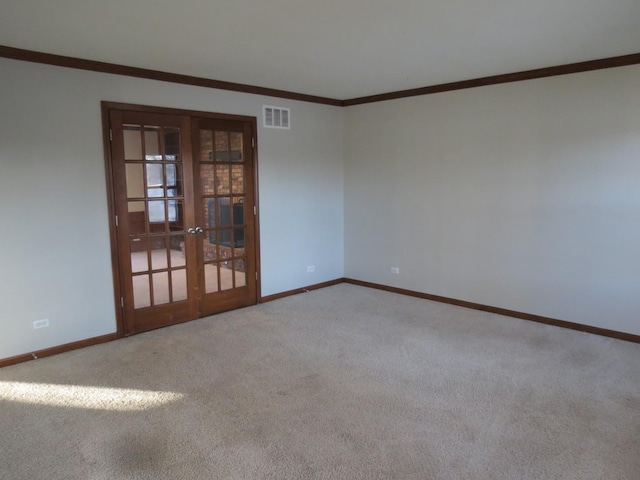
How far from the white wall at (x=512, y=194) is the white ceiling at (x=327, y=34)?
497mm

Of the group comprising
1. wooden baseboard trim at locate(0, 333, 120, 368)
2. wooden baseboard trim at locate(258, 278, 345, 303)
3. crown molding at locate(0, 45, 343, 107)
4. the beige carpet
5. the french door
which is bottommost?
the beige carpet

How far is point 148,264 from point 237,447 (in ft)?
7.48

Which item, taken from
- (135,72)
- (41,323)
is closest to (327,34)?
(135,72)

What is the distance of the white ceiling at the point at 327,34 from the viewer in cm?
259

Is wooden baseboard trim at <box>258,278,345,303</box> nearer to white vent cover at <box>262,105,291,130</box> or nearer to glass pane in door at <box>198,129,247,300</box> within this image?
glass pane in door at <box>198,129,247,300</box>

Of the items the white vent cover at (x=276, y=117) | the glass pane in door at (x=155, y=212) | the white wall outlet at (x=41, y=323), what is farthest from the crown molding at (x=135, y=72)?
the white wall outlet at (x=41, y=323)

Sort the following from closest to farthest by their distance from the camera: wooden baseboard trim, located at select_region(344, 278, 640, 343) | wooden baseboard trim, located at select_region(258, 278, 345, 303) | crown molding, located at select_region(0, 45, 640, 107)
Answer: crown molding, located at select_region(0, 45, 640, 107)
wooden baseboard trim, located at select_region(344, 278, 640, 343)
wooden baseboard trim, located at select_region(258, 278, 345, 303)

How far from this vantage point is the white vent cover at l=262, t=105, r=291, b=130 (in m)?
5.01

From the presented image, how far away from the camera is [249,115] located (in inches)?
191

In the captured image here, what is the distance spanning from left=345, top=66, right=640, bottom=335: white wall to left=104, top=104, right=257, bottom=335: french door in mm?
1733

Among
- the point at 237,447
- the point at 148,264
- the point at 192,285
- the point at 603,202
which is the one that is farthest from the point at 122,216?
the point at 603,202

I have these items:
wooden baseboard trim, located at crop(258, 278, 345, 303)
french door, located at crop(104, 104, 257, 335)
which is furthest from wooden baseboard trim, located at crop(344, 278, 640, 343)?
french door, located at crop(104, 104, 257, 335)

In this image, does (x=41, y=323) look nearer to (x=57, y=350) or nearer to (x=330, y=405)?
(x=57, y=350)

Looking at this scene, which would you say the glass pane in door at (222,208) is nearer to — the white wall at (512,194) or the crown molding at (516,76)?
the white wall at (512,194)
